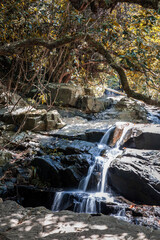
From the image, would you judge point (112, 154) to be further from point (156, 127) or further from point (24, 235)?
point (24, 235)

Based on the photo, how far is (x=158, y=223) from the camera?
4.61 metres

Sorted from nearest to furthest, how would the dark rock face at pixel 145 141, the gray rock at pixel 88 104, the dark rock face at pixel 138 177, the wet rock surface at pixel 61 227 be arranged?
the wet rock surface at pixel 61 227
the dark rock face at pixel 138 177
the dark rock face at pixel 145 141
the gray rock at pixel 88 104

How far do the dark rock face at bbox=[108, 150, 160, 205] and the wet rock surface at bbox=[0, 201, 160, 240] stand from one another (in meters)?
2.76

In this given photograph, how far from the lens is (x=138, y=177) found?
5668 millimetres

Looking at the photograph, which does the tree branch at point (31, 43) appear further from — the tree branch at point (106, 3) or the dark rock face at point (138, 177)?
the dark rock face at point (138, 177)

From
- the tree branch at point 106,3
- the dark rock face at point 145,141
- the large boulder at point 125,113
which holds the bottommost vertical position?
the dark rock face at point 145,141

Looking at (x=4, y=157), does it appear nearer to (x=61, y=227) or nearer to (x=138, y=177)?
(x=138, y=177)

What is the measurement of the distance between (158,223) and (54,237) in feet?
10.8

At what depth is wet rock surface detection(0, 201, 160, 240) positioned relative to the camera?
2.43 m

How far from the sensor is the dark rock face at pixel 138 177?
5.45 metres

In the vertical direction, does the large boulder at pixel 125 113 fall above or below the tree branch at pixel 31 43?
below

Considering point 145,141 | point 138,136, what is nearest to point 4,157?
point 138,136

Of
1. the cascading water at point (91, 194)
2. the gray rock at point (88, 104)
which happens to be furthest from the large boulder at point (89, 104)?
the cascading water at point (91, 194)

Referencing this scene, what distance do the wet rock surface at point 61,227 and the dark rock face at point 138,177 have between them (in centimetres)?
276
